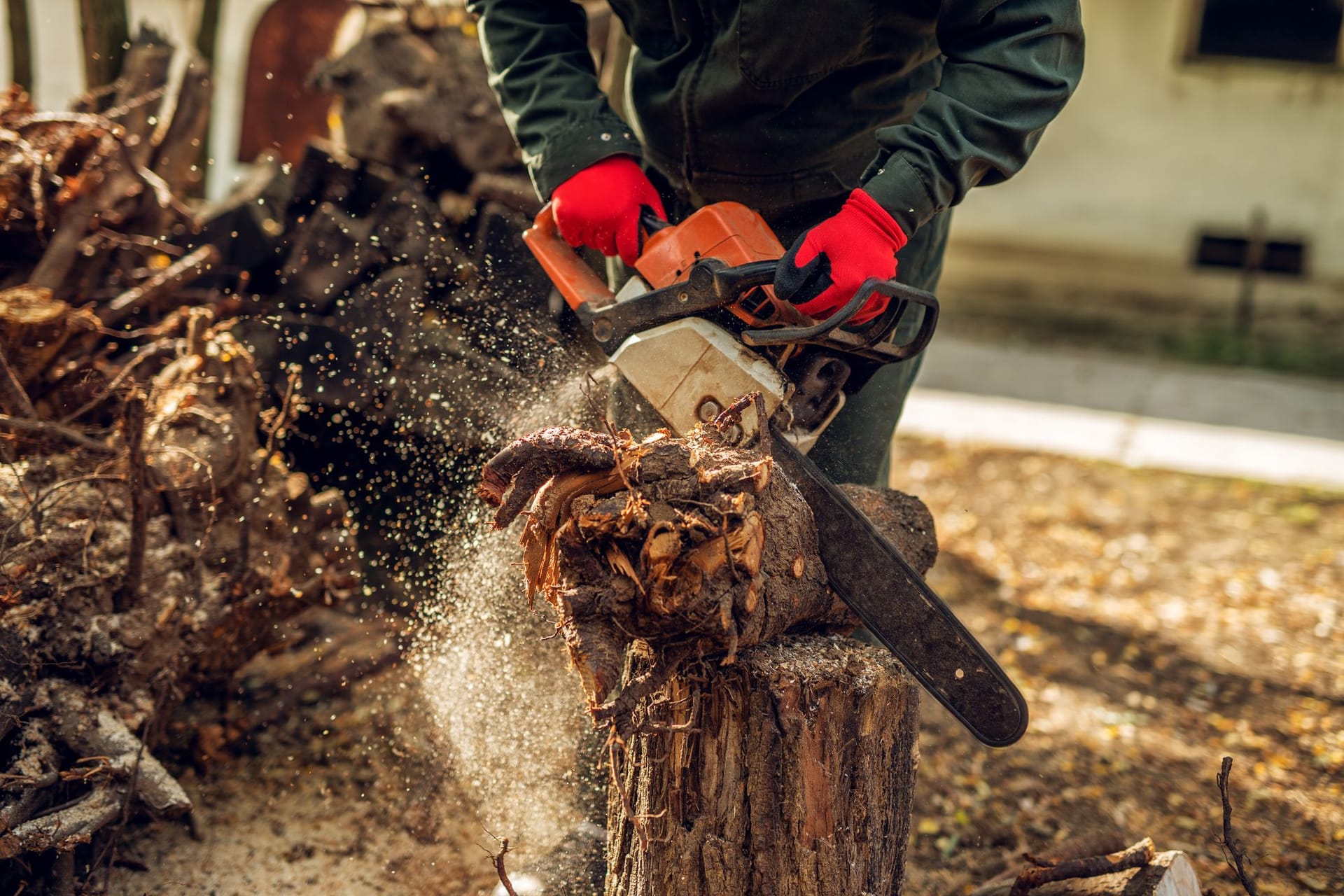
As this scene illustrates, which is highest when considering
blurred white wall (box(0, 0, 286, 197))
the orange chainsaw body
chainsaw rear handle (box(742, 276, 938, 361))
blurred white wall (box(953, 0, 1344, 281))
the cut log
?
blurred white wall (box(0, 0, 286, 197))

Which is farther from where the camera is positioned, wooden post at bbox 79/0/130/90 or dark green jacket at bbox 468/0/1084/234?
wooden post at bbox 79/0/130/90

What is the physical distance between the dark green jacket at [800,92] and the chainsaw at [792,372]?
26 centimetres

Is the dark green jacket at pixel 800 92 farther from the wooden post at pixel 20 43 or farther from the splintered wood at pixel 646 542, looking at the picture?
the wooden post at pixel 20 43

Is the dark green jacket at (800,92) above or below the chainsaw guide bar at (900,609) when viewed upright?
above

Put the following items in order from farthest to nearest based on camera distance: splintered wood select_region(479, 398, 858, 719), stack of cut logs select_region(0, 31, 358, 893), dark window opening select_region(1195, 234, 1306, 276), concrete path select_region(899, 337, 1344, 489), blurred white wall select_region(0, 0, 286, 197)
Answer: dark window opening select_region(1195, 234, 1306, 276) → blurred white wall select_region(0, 0, 286, 197) → concrete path select_region(899, 337, 1344, 489) → stack of cut logs select_region(0, 31, 358, 893) → splintered wood select_region(479, 398, 858, 719)

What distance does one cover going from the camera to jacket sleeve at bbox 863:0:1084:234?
6.28 feet

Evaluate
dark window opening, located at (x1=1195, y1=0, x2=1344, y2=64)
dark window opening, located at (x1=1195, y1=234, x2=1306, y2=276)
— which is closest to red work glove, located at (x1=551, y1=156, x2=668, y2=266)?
dark window opening, located at (x1=1195, y1=234, x2=1306, y2=276)

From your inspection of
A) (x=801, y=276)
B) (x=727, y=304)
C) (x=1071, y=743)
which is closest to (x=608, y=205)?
(x=727, y=304)

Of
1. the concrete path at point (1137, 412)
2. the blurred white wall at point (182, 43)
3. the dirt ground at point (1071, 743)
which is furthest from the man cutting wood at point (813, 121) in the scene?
the blurred white wall at point (182, 43)

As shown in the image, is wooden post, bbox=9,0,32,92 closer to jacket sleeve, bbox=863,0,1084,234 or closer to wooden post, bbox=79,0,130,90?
wooden post, bbox=79,0,130,90

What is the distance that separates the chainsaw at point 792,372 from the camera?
1.81m

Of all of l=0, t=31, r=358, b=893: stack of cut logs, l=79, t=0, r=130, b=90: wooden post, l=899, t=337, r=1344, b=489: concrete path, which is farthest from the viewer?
l=899, t=337, r=1344, b=489: concrete path

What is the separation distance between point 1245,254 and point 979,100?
6794mm

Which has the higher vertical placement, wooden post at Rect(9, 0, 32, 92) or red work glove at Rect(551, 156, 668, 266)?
wooden post at Rect(9, 0, 32, 92)
